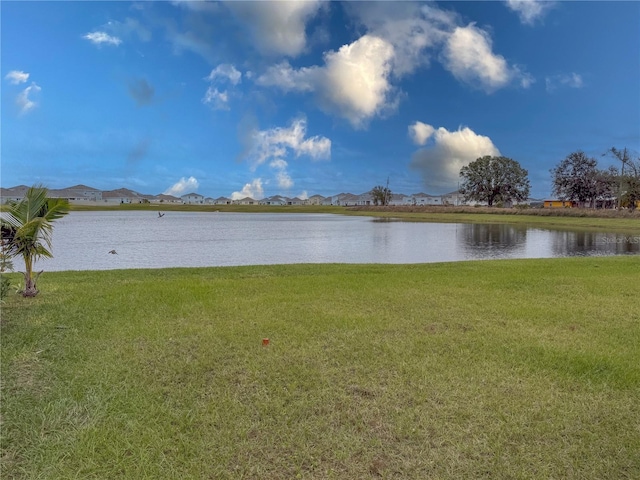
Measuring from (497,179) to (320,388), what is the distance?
3143 inches

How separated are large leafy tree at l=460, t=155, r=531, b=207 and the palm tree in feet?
254

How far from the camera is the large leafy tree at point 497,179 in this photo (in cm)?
7512

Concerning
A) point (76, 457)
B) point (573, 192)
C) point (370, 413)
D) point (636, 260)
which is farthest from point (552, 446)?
point (573, 192)

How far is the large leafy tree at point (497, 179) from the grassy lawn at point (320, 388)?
74.2m

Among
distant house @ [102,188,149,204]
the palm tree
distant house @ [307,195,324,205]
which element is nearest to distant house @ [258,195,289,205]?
distant house @ [307,195,324,205]

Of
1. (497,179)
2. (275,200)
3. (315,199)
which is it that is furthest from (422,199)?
(497,179)

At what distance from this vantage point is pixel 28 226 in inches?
281

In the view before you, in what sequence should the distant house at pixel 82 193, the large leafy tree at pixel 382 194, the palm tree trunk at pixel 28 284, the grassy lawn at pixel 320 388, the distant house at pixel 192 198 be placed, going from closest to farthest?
the grassy lawn at pixel 320 388
the palm tree trunk at pixel 28 284
the large leafy tree at pixel 382 194
the distant house at pixel 82 193
the distant house at pixel 192 198

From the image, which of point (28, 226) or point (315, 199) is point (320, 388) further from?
point (315, 199)

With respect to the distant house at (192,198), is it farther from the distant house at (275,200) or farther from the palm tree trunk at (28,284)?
the palm tree trunk at (28,284)

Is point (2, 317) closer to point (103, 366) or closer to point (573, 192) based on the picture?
point (103, 366)

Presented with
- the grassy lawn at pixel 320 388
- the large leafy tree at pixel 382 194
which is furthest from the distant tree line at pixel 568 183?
the grassy lawn at pixel 320 388

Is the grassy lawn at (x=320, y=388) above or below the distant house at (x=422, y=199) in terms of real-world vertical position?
below

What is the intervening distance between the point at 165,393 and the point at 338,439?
5.38 feet
